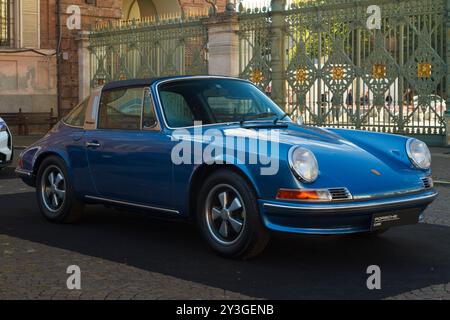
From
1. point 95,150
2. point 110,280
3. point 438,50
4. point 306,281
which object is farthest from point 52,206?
point 438,50

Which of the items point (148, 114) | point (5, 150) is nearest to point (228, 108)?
point (148, 114)

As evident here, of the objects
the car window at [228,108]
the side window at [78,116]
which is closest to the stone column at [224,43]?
the side window at [78,116]

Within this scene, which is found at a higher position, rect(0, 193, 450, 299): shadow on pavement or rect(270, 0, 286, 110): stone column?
rect(270, 0, 286, 110): stone column

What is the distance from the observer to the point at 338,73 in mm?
16656

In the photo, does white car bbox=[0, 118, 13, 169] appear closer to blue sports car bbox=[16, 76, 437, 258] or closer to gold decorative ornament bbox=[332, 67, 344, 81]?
blue sports car bbox=[16, 76, 437, 258]

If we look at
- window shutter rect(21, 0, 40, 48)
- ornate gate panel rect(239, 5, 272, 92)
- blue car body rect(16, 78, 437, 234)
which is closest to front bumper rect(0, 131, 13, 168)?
blue car body rect(16, 78, 437, 234)

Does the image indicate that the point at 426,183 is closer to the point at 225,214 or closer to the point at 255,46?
the point at 225,214

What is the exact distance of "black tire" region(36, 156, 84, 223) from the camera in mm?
7227

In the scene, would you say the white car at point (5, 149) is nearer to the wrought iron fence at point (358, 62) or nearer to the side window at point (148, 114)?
the side window at point (148, 114)

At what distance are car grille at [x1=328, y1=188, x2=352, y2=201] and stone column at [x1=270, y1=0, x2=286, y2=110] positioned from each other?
12.7 m

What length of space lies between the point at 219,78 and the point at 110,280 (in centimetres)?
255

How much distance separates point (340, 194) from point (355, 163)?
1.18 ft

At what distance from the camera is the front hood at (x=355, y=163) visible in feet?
17.3

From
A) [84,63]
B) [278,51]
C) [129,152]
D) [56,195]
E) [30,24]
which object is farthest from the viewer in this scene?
[84,63]
